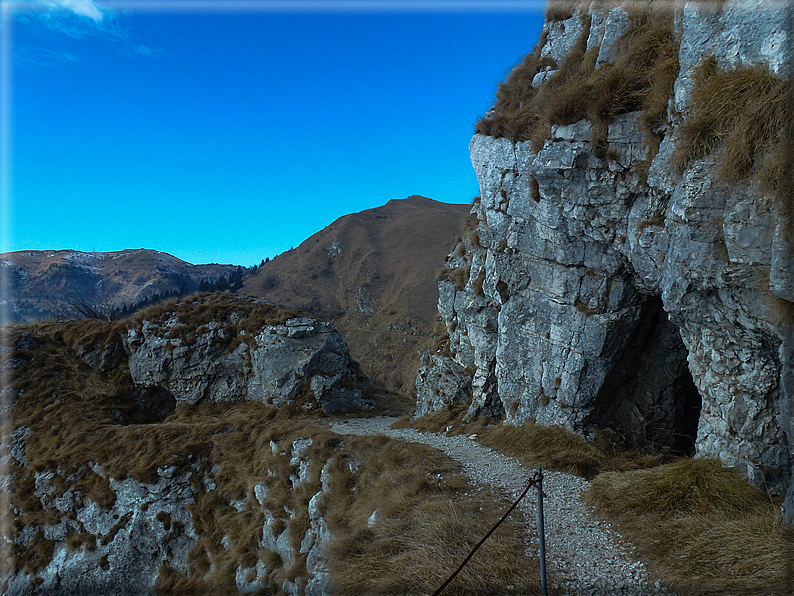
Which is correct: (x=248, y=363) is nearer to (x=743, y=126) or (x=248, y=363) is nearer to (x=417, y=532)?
(x=417, y=532)

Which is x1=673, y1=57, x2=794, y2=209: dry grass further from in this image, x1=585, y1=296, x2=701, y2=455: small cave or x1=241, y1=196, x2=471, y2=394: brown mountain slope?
x1=241, y1=196, x2=471, y2=394: brown mountain slope

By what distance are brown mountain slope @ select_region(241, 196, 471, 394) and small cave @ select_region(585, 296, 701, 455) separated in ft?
112

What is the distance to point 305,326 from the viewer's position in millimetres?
25812

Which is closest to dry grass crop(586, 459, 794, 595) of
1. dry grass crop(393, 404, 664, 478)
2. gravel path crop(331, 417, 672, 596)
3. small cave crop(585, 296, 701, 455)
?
gravel path crop(331, 417, 672, 596)

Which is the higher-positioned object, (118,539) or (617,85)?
(617,85)

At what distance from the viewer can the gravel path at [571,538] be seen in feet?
21.0

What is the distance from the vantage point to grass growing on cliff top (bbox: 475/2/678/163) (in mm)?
10406

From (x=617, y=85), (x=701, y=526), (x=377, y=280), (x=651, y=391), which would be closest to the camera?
(x=701, y=526)

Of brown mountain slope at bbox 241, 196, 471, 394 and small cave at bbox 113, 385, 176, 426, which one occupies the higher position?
brown mountain slope at bbox 241, 196, 471, 394

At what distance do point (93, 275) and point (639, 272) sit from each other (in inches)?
7413

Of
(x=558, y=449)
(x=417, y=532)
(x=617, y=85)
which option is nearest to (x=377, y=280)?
(x=558, y=449)

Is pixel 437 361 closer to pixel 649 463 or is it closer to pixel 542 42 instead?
pixel 649 463

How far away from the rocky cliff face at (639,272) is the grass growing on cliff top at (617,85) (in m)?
0.11

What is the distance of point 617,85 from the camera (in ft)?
37.1
